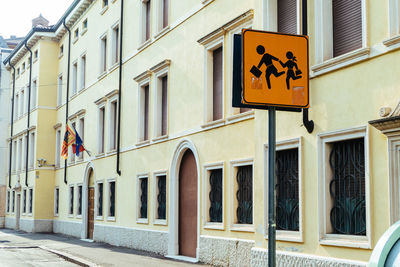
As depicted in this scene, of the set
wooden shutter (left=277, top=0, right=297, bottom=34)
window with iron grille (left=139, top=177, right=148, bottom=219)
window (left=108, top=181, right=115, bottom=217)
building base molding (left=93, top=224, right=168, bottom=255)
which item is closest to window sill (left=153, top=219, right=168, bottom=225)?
building base molding (left=93, top=224, right=168, bottom=255)

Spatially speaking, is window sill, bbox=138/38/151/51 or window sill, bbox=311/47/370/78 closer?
window sill, bbox=311/47/370/78

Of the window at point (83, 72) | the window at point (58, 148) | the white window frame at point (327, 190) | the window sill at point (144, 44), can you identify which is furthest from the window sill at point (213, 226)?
the window at point (58, 148)

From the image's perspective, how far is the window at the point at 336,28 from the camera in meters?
10.1

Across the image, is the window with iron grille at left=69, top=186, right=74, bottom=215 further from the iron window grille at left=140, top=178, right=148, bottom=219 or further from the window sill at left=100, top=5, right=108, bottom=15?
the iron window grille at left=140, top=178, right=148, bottom=219

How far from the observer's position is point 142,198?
21.2m

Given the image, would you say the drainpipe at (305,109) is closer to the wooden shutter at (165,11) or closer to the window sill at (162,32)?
the window sill at (162,32)

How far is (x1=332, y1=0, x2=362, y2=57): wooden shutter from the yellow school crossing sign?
484cm

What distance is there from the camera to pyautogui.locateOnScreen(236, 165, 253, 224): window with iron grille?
13977mm

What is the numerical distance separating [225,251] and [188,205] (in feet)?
10.4

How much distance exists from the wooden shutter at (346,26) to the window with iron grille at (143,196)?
11.6 metres

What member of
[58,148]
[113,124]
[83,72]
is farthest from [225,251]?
[58,148]

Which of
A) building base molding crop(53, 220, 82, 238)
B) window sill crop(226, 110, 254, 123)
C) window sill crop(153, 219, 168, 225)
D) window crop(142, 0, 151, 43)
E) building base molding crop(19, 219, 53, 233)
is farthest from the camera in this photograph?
building base molding crop(19, 219, 53, 233)

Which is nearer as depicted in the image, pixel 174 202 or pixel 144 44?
pixel 174 202

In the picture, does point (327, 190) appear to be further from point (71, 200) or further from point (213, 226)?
point (71, 200)
